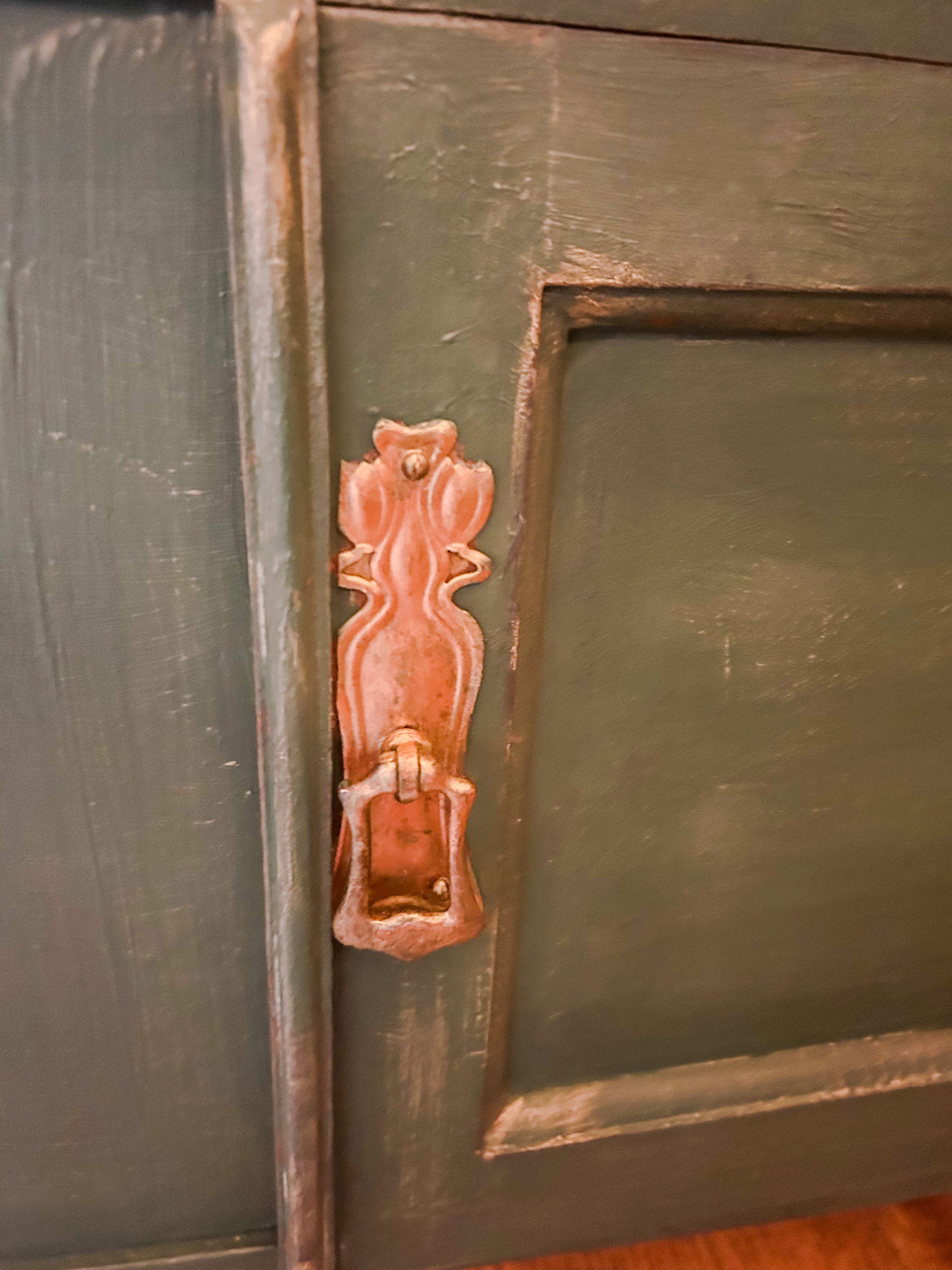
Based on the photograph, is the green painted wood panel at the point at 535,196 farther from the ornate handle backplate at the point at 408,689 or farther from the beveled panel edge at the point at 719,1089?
the beveled panel edge at the point at 719,1089

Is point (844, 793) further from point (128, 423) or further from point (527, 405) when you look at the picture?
point (128, 423)

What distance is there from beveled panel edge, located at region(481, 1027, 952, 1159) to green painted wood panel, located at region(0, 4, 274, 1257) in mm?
193

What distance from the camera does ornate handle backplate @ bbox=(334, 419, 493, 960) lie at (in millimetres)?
357

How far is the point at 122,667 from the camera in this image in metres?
0.40

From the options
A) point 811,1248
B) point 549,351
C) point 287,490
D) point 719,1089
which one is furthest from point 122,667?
point 811,1248

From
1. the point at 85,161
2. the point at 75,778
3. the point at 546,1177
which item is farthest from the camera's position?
the point at 546,1177

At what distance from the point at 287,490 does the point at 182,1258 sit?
22.6 inches

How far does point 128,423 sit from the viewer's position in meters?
0.36

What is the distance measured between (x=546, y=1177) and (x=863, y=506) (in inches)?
20.5

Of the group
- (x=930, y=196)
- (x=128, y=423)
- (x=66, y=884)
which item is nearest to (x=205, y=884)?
(x=66, y=884)

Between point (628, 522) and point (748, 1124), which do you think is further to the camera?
point (748, 1124)

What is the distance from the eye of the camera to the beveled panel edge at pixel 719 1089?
1.79 feet

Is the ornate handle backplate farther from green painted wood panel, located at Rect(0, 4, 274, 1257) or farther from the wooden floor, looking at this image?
the wooden floor

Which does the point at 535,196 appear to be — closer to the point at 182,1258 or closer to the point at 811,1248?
the point at 182,1258
